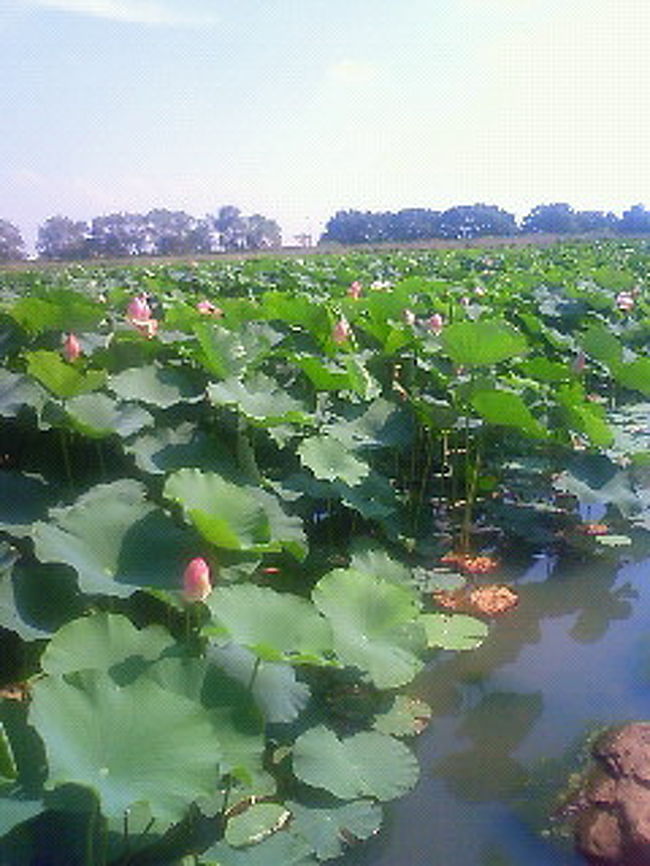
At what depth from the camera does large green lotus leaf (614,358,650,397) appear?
3723 millimetres

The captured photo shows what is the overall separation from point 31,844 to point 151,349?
179cm

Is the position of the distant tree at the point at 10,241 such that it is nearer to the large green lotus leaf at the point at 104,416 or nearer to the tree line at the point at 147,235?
the tree line at the point at 147,235

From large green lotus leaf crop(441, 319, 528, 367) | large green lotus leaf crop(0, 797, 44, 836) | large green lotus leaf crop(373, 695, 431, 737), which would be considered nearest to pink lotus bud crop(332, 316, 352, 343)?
large green lotus leaf crop(441, 319, 528, 367)

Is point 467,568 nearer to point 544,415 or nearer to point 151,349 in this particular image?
point 544,415

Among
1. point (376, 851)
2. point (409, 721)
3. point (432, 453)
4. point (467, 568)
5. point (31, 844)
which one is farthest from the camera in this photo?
point (432, 453)

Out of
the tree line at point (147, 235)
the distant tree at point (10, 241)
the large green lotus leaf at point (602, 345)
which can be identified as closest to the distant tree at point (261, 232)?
the tree line at point (147, 235)

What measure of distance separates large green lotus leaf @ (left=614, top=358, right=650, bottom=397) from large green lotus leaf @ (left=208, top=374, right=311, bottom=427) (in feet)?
5.26

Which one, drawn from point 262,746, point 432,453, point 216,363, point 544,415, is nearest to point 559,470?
point 544,415

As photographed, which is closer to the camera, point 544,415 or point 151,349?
point 151,349

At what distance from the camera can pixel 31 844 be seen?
1388 millimetres

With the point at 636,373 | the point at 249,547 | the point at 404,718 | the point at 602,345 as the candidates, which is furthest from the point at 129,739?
the point at 602,345

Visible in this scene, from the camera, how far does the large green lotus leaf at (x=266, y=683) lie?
67.8 inches

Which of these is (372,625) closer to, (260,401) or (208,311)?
(260,401)

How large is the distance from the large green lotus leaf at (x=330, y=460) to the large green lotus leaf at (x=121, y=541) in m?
0.69
